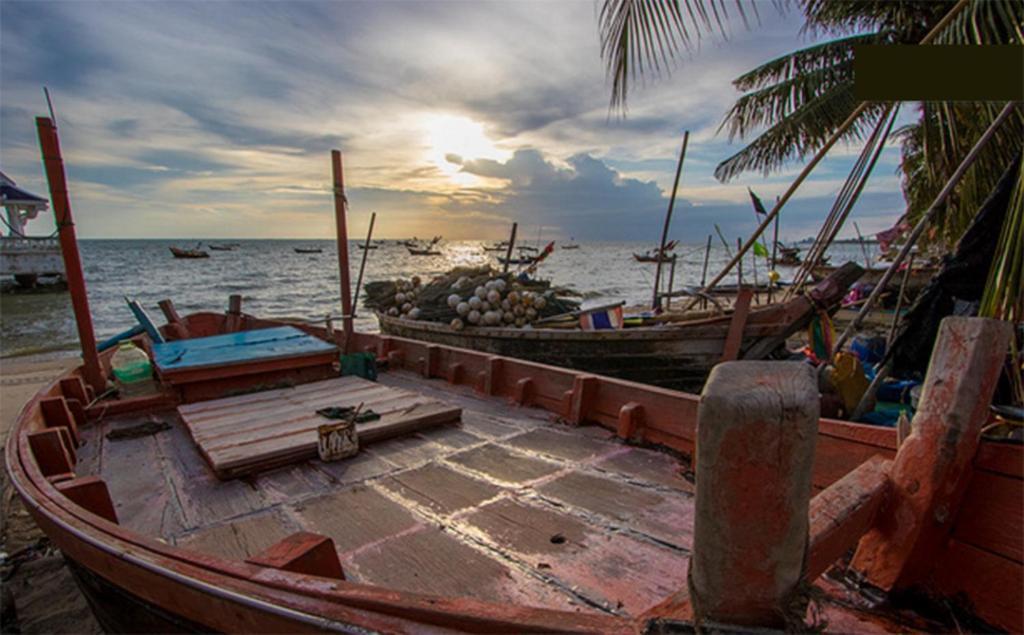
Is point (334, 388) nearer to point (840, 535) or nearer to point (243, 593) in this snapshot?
point (243, 593)

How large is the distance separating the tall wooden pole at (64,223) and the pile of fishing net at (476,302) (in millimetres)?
5433

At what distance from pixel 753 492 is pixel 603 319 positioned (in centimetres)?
746

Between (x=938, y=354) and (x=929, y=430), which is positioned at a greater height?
(x=938, y=354)

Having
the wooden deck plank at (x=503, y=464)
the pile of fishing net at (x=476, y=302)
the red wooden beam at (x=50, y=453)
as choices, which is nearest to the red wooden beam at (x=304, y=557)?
the wooden deck plank at (x=503, y=464)

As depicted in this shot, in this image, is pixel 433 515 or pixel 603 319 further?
pixel 603 319

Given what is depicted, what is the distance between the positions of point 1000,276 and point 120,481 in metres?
5.21

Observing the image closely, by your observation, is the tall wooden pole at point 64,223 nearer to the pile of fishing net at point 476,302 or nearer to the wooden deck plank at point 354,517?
the wooden deck plank at point 354,517

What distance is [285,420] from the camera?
3.78 m

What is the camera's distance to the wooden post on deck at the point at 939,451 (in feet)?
5.19

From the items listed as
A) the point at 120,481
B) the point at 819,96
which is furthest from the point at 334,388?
the point at 819,96

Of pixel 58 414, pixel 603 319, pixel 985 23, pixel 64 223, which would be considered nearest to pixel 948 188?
pixel 985 23

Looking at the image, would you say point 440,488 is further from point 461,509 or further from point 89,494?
point 89,494

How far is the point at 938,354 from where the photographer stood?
5.42ft
